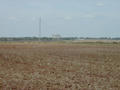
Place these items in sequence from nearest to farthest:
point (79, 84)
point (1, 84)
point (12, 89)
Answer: point (12, 89)
point (1, 84)
point (79, 84)

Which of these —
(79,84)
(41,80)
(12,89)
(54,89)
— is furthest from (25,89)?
(79,84)

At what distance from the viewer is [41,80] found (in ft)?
33.3

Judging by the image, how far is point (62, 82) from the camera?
32.3ft

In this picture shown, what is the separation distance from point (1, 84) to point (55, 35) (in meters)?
133

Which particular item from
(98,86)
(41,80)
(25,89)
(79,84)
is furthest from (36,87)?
(98,86)

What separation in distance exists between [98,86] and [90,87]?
0.45 meters

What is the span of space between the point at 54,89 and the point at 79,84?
4.94 feet

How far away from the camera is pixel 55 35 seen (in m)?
141

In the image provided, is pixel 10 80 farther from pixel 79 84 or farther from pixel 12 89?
pixel 79 84

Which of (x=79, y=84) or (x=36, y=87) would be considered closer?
(x=36, y=87)

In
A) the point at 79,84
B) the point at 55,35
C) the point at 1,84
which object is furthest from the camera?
the point at 55,35

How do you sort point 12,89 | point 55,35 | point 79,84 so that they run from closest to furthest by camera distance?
point 12,89
point 79,84
point 55,35

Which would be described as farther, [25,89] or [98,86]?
[98,86]

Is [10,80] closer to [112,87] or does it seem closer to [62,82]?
[62,82]
